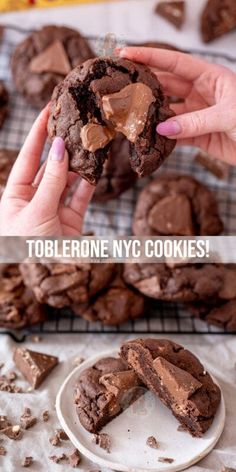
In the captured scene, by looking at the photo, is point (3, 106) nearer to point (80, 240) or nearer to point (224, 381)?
point (80, 240)

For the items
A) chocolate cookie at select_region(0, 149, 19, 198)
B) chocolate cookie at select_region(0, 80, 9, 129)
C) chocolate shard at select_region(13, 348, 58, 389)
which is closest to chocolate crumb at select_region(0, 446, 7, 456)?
chocolate shard at select_region(13, 348, 58, 389)

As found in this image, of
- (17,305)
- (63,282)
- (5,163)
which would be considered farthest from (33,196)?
(5,163)

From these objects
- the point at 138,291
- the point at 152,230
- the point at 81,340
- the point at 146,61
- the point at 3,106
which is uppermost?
the point at 146,61

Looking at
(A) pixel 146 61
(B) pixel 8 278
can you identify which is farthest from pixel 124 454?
(A) pixel 146 61

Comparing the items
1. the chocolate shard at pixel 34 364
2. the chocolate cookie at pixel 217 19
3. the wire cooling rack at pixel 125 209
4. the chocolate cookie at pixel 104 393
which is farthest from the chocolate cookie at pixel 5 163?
the chocolate cookie at pixel 217 19

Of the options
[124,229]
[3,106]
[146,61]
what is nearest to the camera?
[146,61]

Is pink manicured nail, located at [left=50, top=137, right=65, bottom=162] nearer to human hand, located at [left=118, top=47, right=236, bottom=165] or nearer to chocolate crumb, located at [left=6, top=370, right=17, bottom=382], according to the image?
human hand, located at [left=118, top=47, right=236, bottom=165]
